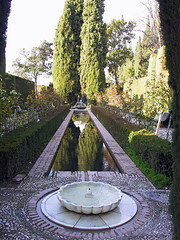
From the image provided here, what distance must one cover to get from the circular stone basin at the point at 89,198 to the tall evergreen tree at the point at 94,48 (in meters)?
20.3

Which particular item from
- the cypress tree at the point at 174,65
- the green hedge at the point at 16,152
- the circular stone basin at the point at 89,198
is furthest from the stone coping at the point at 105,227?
the green hedge at the point at 16,152

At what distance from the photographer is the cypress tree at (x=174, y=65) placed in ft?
6.01

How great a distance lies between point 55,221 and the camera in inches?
103

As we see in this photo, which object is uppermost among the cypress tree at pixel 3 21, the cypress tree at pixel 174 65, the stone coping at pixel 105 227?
the cypress tree at pixel 3 21

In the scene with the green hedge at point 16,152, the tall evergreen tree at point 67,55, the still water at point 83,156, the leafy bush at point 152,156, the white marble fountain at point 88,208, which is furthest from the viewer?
the tall evergreen tree at point 67,55

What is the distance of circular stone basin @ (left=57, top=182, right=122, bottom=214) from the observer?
2748mm

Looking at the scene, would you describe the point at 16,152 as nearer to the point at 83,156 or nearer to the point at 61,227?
the point at 61,227

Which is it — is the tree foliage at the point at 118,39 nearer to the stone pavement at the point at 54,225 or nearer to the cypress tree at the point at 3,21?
the stone pavement at the point at 54,225

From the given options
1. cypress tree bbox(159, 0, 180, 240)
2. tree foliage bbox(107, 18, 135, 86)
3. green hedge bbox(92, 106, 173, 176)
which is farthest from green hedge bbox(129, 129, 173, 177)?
tree foliage bbox(107, 18, 135, 86)

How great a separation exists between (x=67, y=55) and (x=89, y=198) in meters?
23.4

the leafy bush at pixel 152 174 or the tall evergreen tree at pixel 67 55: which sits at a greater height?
the tall evergreen tree at pixel 67 55

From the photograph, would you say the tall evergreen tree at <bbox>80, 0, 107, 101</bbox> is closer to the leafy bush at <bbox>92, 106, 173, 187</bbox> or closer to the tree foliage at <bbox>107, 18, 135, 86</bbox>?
the tree foliage at <bbox>107, 18, 135, 86</bbox>

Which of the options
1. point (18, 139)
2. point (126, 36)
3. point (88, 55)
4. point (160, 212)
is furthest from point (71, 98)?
point (160, 212)

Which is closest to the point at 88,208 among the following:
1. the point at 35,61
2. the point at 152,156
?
the point at 152,156
